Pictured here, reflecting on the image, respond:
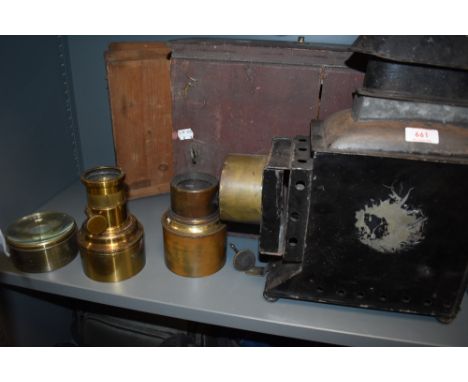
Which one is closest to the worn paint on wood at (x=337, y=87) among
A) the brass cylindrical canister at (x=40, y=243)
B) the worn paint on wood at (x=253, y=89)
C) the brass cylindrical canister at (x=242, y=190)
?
the worn paint on wood at (x=253, y=89)

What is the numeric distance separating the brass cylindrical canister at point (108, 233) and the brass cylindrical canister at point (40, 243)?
0.23 ft

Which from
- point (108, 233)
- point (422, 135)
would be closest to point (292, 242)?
point (422, 135)

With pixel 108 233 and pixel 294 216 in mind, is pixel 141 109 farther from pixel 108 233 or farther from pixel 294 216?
pixel 294 216

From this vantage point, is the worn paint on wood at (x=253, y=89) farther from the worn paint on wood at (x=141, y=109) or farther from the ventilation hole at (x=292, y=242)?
the ventilation hole at (x=292, y=242)

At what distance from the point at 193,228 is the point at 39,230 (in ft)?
1.33

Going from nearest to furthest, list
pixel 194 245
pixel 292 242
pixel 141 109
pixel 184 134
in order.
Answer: pixel 292 242 < pixel 194 245 < pixel 184 134 < pixel 141 109

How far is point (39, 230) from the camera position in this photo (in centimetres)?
94

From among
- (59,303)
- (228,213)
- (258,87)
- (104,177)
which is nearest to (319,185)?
(228,213)

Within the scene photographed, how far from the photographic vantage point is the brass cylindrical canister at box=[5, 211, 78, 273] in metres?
0.89

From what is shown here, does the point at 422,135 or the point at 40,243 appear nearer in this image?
the point at 422,135

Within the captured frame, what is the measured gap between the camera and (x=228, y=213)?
2.61 feet

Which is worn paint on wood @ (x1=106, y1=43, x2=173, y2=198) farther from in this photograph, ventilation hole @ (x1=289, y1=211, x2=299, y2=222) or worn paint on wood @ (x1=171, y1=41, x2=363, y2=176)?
ventilation hole @ (x1=289, y1=211, x2=299, y2=222)

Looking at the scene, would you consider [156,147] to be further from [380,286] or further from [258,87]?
[380,286]

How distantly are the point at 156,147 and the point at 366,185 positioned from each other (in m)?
0.72
